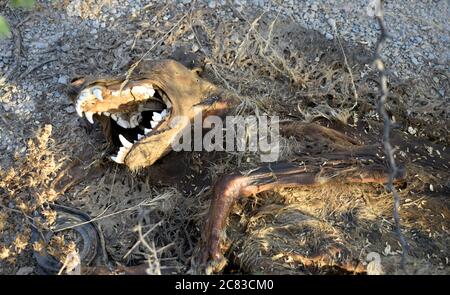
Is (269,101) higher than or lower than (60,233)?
higher

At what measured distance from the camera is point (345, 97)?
4043 millimetres

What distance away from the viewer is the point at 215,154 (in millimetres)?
3670

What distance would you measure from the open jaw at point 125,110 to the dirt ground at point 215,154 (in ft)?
0.64

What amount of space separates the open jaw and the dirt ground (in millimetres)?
196

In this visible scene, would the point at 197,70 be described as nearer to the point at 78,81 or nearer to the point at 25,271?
the point at 78,81

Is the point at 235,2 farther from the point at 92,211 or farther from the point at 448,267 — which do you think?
the point at 448,267

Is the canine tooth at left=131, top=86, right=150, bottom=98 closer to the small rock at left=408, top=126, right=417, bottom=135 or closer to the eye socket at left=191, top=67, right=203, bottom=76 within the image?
the eye socket at left=191, top=67, right=203, bottom=76

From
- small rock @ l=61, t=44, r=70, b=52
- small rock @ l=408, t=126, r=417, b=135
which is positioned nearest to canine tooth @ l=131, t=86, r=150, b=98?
small rock @ l=61, t=44, r=70, b=52

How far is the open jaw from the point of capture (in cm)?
335

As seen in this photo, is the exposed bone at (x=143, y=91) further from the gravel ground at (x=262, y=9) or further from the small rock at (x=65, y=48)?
the small rock at (x=65, y=48)

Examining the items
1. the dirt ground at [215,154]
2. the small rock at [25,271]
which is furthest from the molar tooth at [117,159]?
the small rock at [25,271]

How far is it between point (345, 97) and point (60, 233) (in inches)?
82.0

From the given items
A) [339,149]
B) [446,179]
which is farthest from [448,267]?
[339,149]

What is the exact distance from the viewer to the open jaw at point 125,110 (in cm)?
335
